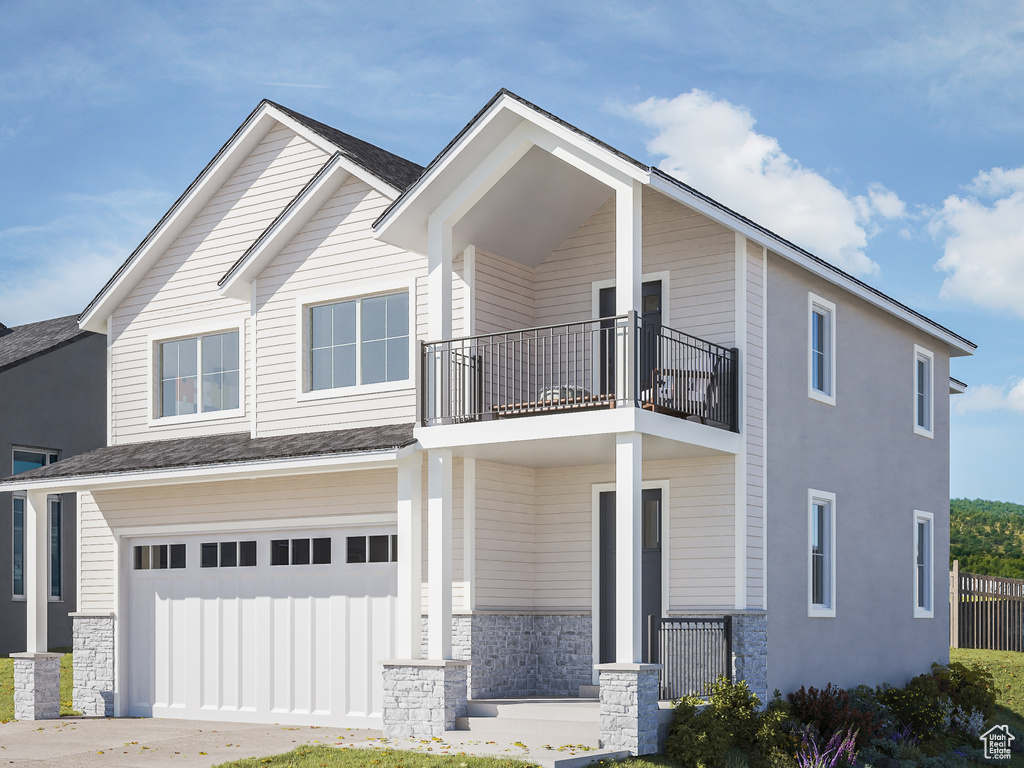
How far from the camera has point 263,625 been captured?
18125mm

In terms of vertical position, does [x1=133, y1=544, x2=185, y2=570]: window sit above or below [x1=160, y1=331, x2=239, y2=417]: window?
below

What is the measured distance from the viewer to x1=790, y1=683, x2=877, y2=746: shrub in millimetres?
15375

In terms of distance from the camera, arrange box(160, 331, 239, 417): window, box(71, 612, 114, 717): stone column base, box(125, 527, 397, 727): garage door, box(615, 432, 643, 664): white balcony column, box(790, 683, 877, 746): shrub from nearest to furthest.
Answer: box(615, 432, 643, 664): white balcony column, box(790, 683, 877, 746): shrub, box(125, 527, 397, 727): garage door, box(71, 612, 114, 717): stone column base, box(160, 331, 239, 417): window

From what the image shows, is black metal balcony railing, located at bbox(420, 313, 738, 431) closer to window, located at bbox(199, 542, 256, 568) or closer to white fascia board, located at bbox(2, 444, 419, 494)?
white fascia board, located at bbox(2, 444, 419, 494)

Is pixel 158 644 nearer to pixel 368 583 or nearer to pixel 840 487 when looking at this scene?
pixel 368 583

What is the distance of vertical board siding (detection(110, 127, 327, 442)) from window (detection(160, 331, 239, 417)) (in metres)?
0.22

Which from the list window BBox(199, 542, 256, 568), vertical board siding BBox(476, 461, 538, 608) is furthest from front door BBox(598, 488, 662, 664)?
window BBox(199, 542, 256, 568)

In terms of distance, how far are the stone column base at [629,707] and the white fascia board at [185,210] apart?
10.8 meters

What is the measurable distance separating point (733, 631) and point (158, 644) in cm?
929

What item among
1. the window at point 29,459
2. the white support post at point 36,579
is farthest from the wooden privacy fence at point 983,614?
the window at point 29,459

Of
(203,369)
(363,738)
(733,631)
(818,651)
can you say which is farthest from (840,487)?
(203,369)

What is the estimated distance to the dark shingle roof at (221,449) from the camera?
16.2 m

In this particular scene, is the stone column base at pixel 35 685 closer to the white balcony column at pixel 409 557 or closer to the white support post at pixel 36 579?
the white support post at pixel 36 579

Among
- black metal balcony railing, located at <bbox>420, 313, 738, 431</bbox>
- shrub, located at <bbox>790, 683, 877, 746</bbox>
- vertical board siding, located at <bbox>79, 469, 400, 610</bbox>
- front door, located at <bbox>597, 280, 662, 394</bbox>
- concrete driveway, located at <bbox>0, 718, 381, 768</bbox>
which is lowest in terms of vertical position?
concrete driveway, located at <bbox>0, 718, 381, 768</bbox>
